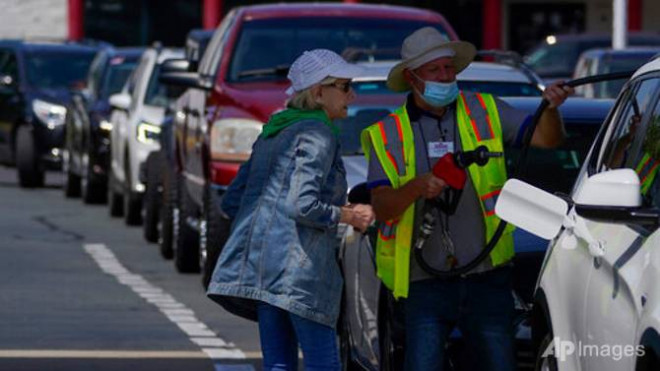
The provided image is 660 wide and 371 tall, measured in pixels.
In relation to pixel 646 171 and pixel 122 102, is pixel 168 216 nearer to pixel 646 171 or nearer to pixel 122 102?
pixel 122 102

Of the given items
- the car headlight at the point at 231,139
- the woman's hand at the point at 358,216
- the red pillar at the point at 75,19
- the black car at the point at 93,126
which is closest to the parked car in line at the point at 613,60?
the black car at the point at 93,126

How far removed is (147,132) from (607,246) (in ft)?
47.0

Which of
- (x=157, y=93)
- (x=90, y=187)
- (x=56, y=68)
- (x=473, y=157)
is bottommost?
(x=90, y=187)

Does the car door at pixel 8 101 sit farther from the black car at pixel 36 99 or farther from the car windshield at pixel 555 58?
the car windshield at pixel 555 58

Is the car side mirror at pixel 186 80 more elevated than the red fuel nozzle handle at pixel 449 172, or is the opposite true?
the red fuel nozzle handle at pixel 449 172

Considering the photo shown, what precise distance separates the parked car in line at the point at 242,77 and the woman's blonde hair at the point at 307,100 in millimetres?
6423

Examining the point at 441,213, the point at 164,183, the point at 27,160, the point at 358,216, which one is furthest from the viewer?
the point at 27,160

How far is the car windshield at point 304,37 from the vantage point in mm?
15750

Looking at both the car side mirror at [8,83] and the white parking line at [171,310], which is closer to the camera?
the white parking line at [171,310]

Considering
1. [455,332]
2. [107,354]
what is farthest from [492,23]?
[455,332]

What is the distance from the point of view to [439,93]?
803 cm

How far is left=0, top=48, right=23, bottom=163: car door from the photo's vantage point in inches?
1112

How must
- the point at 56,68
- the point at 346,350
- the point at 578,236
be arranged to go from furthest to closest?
the point at 56,68
the point at 346,350
the point at 578,236

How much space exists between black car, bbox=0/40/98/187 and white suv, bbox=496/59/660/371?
20290 mm
